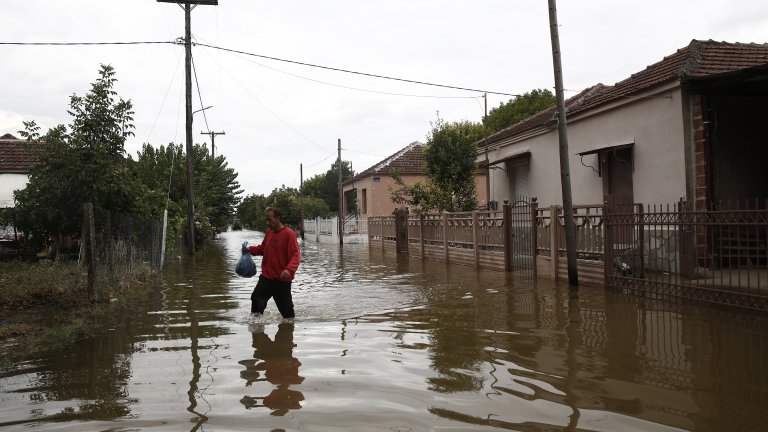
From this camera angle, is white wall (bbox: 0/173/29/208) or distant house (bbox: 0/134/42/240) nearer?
distant house (bbox: 0/134/42/240)

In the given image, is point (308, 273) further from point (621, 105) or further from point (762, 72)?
point (762, 72)

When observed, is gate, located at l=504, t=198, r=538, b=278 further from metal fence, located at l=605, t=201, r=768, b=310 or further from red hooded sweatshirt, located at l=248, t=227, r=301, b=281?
red hooded sweatshirt, located at l=248, t=227, r=301, b=281

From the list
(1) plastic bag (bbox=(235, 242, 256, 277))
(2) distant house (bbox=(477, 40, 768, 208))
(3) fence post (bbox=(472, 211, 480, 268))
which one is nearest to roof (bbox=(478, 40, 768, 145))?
(2) distant house (bbox=(477, 40, 768, 208))

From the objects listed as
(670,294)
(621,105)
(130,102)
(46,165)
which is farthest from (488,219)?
(46,165)

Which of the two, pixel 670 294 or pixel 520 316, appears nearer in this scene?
pixel 520 316

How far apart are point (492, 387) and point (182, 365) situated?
3.04 meters

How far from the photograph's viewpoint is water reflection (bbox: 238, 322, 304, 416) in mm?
4785

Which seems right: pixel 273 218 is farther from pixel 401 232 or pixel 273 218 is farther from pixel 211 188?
pixel 211 188

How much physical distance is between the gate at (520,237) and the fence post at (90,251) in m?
8.92

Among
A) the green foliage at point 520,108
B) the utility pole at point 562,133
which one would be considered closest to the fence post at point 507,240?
the utility pole at point 562,133

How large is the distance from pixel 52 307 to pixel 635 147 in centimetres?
1251

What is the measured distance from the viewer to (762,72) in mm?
11016

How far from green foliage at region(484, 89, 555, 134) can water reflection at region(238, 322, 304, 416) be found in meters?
37.0

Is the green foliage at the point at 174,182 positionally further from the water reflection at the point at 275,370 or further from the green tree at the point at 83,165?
the water reflection at the point at 275,370
